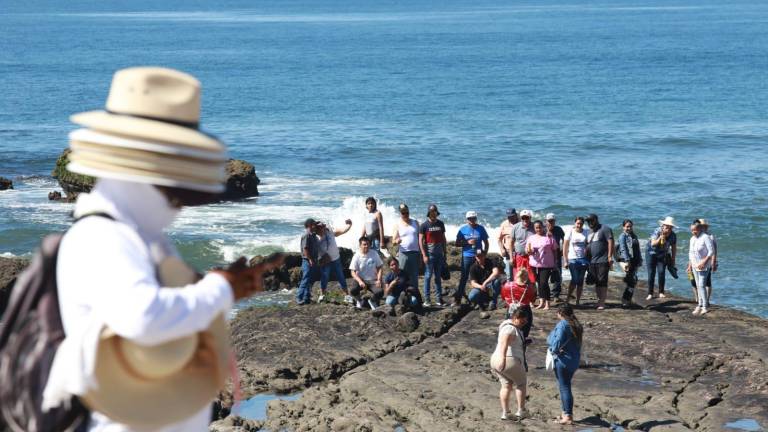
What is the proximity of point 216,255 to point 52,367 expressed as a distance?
25.9 meters

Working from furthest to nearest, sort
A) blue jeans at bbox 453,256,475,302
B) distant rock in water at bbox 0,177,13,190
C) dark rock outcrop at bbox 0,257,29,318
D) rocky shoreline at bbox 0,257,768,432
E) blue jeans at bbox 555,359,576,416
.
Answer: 1. distant rock in water at bbox 0,177,13,190
2. dark rock outcrop at bbox 0,257,29,318
3. blue jeans at bbox 453,256,475,302
4. rocky shoreline at bbox 0,257,768,432
5. blue jeans at bbox 555,359,576,416

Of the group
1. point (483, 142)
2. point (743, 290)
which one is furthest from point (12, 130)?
point (743, 290)

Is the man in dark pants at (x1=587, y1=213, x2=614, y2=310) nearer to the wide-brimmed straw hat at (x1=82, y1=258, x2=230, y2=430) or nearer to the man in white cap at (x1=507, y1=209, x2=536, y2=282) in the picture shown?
the man in white cap at (x1=507, y1=209, x2=536, y2=282)

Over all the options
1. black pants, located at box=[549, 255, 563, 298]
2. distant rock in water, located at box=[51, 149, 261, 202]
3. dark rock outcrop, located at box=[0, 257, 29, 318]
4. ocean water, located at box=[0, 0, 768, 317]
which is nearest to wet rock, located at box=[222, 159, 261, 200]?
distant rock in water, located at box=[51, 149, 261, 202]

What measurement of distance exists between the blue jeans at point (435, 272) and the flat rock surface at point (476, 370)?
2.58 feet

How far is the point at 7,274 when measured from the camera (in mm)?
20281

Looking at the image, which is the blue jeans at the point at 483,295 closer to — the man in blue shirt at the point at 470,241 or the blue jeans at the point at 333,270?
the man in blue shirt at the point at 470,241

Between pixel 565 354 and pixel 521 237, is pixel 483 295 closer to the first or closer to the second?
pixel 521 237

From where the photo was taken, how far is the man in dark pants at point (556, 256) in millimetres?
18406

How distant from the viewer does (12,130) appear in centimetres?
5791

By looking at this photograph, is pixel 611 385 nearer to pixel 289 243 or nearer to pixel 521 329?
pixel 521 329

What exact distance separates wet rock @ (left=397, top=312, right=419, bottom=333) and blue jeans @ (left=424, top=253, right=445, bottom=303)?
151cm

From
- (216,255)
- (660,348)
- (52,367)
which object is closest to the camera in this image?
(52,367)

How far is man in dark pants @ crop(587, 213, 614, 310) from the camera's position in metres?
18.5
